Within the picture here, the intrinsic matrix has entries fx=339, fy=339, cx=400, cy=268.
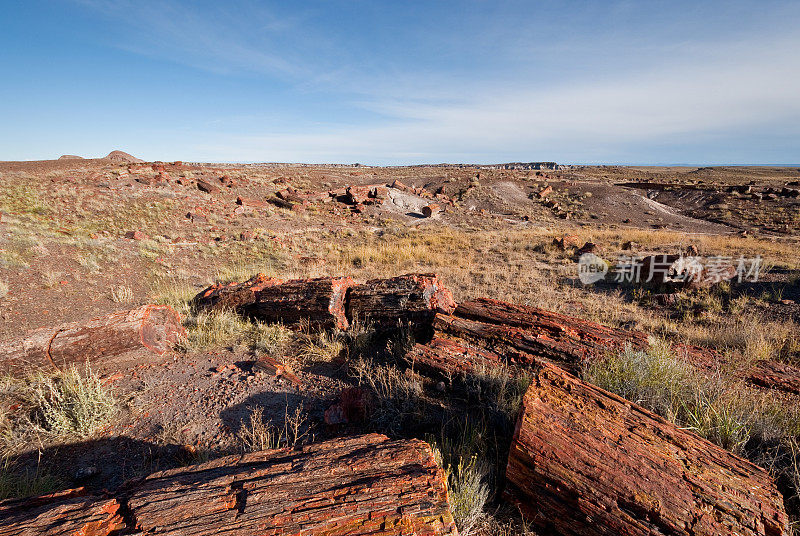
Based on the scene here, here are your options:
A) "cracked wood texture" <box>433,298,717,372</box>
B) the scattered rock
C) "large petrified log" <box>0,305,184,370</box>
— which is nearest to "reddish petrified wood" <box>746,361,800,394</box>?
"cracked wood texture" <box>433,298,717,372</box>

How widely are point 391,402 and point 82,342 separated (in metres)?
3.91

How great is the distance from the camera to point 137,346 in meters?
4.36

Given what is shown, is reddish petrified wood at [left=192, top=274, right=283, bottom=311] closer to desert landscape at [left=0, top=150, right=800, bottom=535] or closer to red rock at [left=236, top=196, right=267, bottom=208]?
desert landscape at [left=0, top=150, right=800, bottom=535]

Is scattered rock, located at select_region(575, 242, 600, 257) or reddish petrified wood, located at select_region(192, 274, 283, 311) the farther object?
scattered rock, located at select_region(575, 242, 600, 257)

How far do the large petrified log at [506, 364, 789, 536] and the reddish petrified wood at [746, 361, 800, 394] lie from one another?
2.24 metres

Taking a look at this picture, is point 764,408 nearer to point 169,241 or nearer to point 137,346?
point 137,346

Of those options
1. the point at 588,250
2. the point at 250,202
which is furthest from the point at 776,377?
the point at 250,202

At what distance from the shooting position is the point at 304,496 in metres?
1.70


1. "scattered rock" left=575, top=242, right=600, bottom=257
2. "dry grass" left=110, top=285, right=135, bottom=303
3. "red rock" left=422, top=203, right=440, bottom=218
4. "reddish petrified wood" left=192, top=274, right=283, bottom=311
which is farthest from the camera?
"red rock" left=422, top=203, right=440, bottom=218

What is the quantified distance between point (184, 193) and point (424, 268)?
17.6 meters

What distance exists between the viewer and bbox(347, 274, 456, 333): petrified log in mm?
5191

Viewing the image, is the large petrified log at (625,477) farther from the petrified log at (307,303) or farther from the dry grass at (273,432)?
the petrified log at (307,303)

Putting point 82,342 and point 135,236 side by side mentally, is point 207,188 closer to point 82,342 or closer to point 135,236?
point 135,236

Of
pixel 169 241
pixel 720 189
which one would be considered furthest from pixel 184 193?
pixel 720 189
